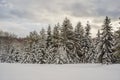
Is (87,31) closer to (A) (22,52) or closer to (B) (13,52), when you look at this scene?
(A) (22,52)

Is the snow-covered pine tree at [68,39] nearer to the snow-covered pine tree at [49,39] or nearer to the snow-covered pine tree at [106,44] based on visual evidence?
the snow-covered pine tree at [49,39]

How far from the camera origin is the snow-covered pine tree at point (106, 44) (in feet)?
124

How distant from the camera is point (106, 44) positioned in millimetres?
38094

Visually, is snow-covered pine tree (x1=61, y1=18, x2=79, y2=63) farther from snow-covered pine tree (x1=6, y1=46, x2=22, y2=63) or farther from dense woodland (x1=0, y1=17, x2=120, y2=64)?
snow-covered pine tree (x1=6, y1=46, x2=22, y2=63)

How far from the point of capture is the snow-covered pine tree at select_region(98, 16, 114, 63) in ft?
124

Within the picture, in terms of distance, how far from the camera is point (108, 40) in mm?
38062
